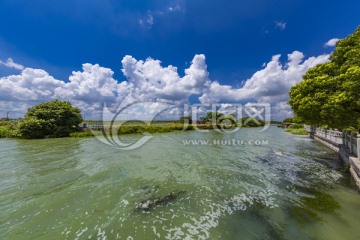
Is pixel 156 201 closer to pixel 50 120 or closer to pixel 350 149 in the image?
pixel 350 149

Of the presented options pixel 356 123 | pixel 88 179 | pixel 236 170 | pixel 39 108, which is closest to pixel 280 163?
pixel 236 170

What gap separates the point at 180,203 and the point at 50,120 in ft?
98.7

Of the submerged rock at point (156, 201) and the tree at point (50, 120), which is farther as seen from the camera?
the tree at point (50, 120)

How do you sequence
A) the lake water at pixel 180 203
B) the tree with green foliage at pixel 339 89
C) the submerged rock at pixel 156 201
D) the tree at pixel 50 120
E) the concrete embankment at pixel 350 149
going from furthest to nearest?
the tree at pixel 50 120
the tree with green foliage at pixel 339 89
the concrete embankment at pixel 350 149
the submerged rock at pixel 156 201
the lake water at pixel 180 203

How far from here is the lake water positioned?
420 centimetres

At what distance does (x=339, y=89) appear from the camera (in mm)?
8875

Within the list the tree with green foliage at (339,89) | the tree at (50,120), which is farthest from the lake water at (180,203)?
the tree at (50,120)

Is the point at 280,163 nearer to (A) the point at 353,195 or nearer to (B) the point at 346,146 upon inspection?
(A) the point at 353,195

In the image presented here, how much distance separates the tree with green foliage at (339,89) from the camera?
771 centimetres

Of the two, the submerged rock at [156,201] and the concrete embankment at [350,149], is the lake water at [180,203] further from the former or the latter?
the concrete embankment at [350,149]

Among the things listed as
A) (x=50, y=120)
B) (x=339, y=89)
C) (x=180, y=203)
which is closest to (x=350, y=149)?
(x=339, y=89)

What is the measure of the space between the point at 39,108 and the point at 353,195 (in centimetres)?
3796

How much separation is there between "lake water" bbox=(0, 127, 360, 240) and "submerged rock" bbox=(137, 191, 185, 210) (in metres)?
0.07

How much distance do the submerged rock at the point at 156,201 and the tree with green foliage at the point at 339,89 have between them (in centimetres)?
883
